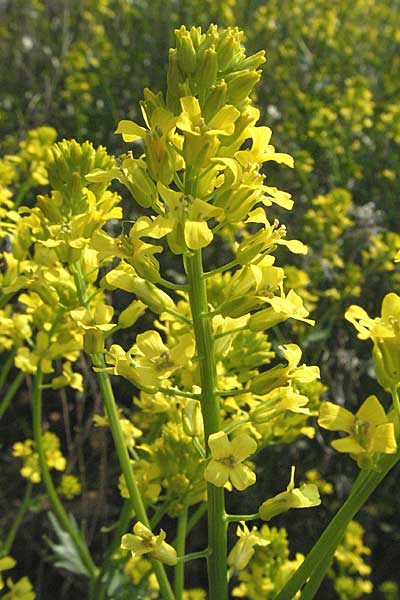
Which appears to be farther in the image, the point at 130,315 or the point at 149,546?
the point at 130,315

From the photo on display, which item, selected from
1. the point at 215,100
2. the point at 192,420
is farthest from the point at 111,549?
the point at 215,100

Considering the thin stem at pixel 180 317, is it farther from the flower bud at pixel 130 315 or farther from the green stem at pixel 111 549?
the green stem at pixel 111 549

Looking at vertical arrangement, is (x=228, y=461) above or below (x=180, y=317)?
below

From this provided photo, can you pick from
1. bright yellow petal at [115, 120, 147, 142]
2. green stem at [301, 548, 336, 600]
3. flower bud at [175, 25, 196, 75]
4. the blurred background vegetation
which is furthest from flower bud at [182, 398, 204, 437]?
the blurred background vegetation

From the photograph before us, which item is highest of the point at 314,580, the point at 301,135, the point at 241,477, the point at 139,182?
the point at 301,135

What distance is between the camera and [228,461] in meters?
1.27

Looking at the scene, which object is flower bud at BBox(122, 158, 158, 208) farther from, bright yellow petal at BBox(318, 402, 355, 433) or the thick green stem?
bright yellow petal at BBox(318, 402, 355, 433)

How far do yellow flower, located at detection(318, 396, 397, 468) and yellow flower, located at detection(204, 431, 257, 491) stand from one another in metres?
0.18

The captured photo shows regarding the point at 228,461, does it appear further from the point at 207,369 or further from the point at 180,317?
the point at 180,317

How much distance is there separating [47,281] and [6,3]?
5.93 meters

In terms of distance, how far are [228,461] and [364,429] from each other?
0.87 ft

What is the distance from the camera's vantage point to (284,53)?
496cm

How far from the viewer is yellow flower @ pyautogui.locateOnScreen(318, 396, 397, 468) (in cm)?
112

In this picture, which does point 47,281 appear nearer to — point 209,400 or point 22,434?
point 209,400
